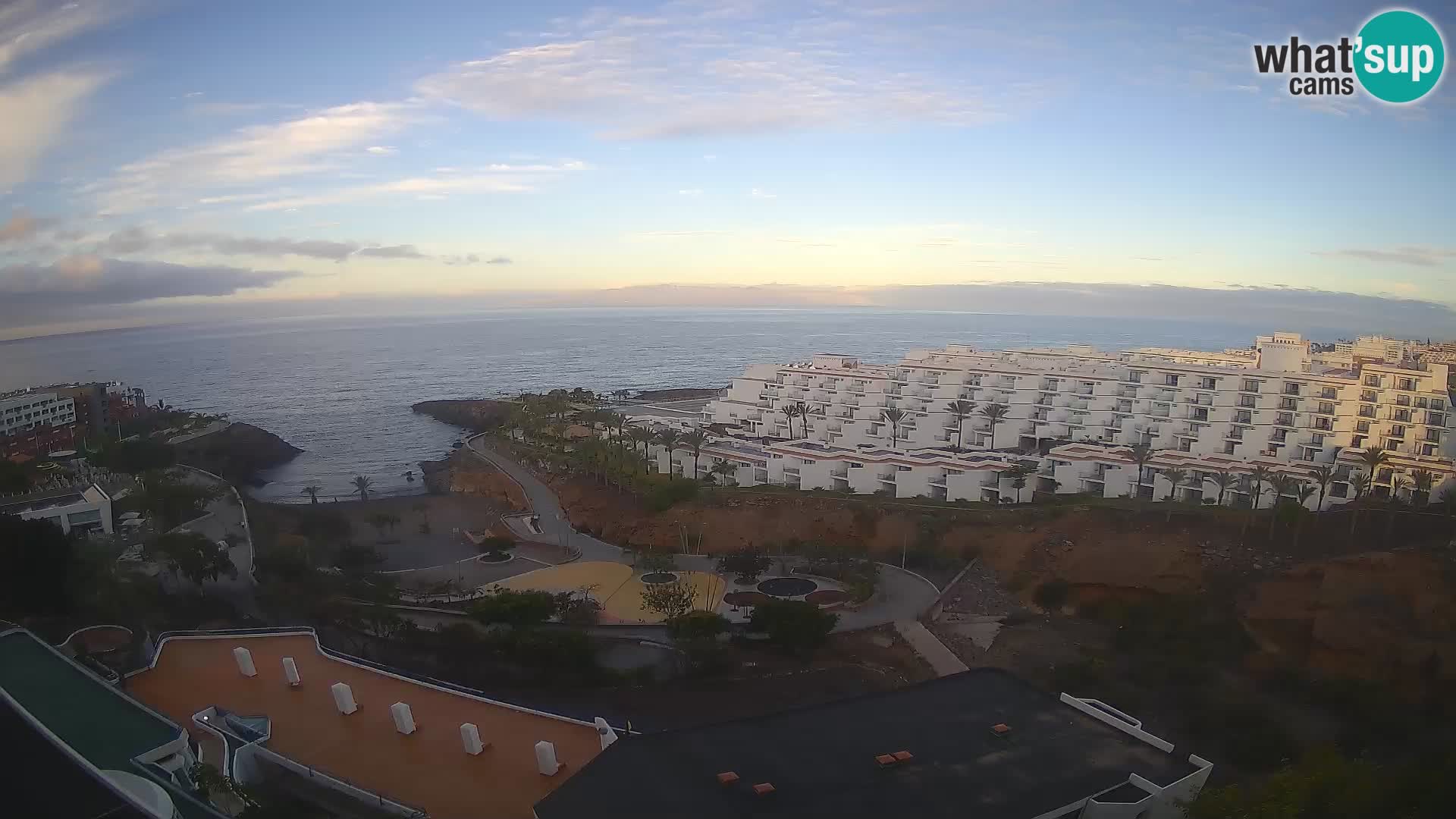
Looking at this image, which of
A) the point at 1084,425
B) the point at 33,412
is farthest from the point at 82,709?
the point at 33,412

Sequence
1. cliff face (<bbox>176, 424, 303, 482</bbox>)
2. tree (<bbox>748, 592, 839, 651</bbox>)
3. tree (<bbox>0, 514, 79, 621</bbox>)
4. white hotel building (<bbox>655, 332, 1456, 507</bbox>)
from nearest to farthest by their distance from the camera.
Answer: tree (<bbox>0, 514, 79, 621</bbox>)
tree (<bbox>748, 592, 839, 651</bbox>)
white hotel building (<bbox>655, 332, 1456, 507</bbox>)
cliff face (<bbox>176, 424, 303, 482</bbox>)

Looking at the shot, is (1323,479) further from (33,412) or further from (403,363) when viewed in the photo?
(403,363)

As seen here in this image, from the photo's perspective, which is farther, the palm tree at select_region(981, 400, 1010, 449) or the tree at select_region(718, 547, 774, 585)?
the palm tree at select_region(981, 400, 1010, 449)

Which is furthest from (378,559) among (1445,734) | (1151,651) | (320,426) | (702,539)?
(320,426)

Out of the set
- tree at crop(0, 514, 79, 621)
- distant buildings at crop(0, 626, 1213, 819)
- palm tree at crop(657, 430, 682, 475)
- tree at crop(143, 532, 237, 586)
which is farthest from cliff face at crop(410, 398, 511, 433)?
distant buildings at crop(0, 626, 1213, 819)

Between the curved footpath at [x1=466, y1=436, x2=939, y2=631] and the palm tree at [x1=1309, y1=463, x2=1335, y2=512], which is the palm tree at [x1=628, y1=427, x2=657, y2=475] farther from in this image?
the palm tree at [x1=1309, y1=463, x2=1335, y2=512]

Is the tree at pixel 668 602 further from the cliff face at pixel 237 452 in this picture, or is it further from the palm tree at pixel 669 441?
the cliff face at pixel 237 452

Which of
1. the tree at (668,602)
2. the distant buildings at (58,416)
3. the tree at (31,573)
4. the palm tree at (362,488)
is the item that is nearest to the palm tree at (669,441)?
the tree at (668,602)
